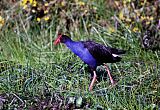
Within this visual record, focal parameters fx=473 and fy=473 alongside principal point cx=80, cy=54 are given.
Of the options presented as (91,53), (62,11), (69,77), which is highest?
(62,11)

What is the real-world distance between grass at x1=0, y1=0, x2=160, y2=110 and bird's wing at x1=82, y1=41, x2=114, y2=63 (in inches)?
10.1

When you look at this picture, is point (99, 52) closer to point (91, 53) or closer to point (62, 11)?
point (91, 53)

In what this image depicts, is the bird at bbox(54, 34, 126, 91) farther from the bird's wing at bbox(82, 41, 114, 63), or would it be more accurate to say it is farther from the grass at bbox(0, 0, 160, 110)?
the grass at bbox(0, 0, 160, 110)

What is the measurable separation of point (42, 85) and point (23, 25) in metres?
2.92

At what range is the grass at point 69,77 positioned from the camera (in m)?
4.80

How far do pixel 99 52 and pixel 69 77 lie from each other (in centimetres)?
47

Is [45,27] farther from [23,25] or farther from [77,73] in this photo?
[77,73]

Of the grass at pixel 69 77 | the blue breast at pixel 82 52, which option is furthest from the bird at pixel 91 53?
the grass at pixel 69 77

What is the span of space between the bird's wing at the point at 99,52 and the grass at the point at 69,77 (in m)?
0.26

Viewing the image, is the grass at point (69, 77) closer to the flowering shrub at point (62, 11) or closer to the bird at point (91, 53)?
the bird at point (91, 53)

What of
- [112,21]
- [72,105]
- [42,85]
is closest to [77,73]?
[42,85]

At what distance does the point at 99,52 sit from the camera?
5.45 meters

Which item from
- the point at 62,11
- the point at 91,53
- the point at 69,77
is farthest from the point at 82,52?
the point at 62,11

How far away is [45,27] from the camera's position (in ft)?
26.8
